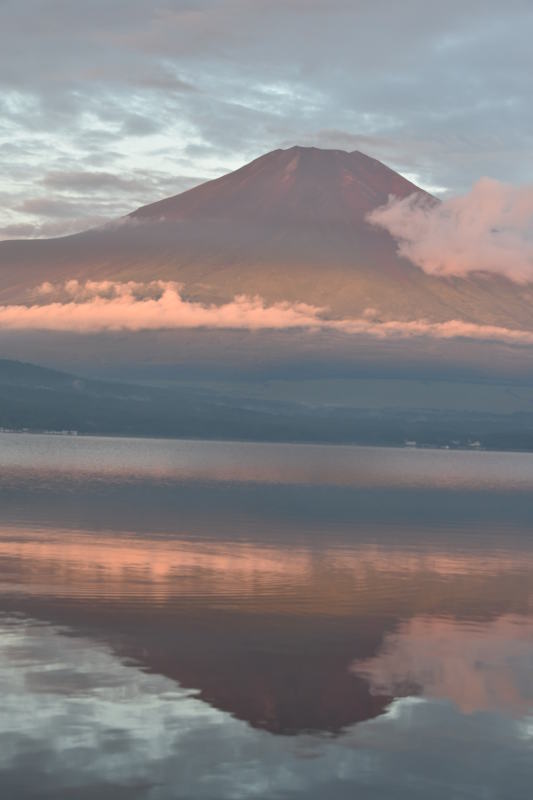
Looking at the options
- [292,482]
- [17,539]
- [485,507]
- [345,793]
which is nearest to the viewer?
[345,793]

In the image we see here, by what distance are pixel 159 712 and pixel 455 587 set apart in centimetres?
2698

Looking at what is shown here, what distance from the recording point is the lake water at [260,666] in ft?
78.0

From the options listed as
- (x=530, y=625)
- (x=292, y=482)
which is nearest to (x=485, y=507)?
(x=292, y=482)

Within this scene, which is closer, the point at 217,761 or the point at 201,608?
the point at 217,761

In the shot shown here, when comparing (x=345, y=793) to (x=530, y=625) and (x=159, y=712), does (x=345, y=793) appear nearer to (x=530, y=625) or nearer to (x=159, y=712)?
(x=159, y=712)

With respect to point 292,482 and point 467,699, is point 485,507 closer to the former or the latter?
point 292,482

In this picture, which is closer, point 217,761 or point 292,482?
point 217,761

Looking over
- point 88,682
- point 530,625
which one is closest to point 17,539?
point 530,625

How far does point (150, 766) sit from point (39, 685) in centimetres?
704

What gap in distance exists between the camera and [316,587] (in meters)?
50.9

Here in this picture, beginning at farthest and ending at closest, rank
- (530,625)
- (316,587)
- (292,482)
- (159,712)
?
(292,482)
(316,587)
(530,625)
(159,712)

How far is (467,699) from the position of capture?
31047mm

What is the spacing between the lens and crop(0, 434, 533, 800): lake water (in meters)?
23.8

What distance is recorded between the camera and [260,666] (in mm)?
33844
